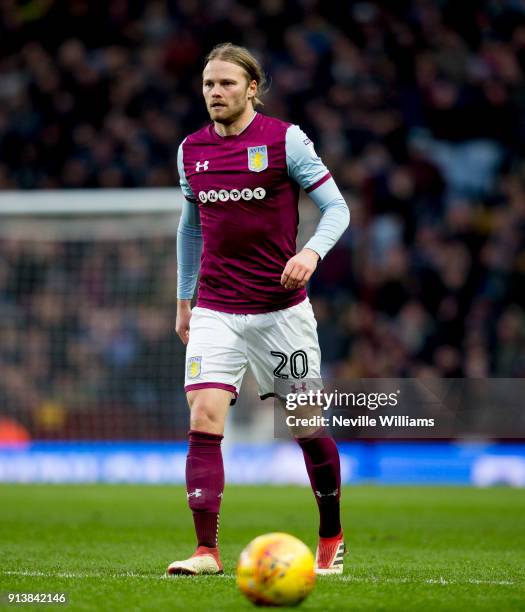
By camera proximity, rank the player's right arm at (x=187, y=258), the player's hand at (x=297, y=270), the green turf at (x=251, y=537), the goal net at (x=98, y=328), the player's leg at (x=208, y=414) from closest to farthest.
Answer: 1. the green turf at (x=251, y=537)
2. the player's hand at (x=297, y=270)
3. the player's leg at (x=208, y=414)
4. the player's right arm at (x=187, y=258)
5. the goal net at (x=98, y=328)

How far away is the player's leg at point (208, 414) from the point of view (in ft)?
18.5

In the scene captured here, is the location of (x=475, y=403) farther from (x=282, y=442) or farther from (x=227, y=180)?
(x=227, y=180)

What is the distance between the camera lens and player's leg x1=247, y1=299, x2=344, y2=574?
230 inches

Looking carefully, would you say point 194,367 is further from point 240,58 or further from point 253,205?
point 240,58

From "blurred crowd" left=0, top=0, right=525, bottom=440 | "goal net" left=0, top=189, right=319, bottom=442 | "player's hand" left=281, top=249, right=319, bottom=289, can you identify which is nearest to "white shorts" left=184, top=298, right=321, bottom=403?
"player's hand" left=281, top=249, right=319, bottom=289

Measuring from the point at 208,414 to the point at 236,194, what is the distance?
996 mm

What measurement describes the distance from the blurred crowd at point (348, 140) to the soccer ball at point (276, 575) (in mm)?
9590

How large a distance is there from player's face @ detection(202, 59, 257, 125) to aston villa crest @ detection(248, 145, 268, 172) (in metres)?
0.19

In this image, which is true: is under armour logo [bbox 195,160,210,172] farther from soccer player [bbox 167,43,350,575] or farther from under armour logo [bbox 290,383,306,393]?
under armour logo [bbox 290,383,306,393]

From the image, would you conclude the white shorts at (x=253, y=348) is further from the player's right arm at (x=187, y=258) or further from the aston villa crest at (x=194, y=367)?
the player's right arm at (x=187, y=258)

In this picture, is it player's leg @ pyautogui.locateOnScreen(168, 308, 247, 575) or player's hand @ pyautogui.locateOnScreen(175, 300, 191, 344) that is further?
player's hand @ pyautogui.locateOnScreen(175, 300, 191, 344)

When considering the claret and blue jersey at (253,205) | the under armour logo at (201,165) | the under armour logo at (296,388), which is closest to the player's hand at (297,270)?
the claret and blue jersey at (253,205)

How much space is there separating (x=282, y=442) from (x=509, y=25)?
6697mm

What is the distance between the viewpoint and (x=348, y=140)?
54.1 feet
